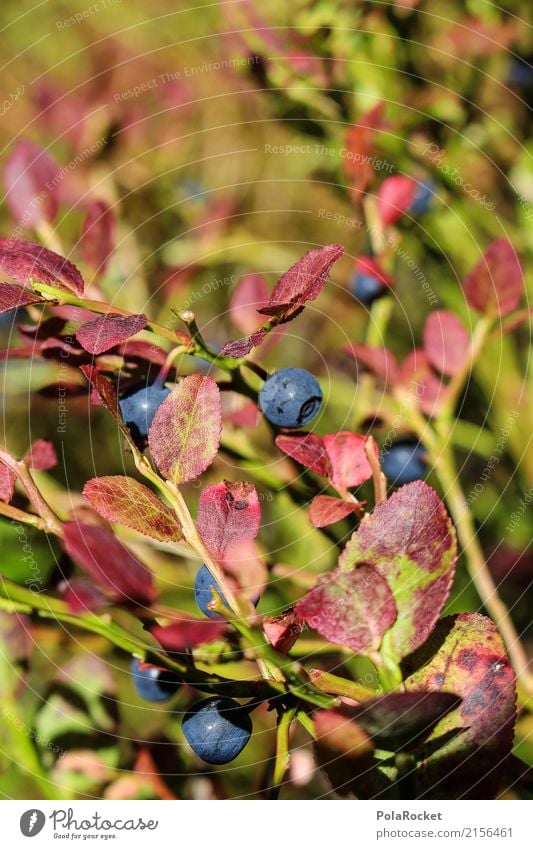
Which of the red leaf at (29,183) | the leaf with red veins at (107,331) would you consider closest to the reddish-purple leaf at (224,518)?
the leaf with red veins at (107,331)

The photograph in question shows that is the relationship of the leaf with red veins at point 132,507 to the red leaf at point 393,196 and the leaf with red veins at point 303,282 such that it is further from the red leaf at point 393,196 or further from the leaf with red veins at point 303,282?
the red leaf at point 393,196

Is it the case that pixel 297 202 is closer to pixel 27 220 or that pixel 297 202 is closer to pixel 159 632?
pixel 27 220

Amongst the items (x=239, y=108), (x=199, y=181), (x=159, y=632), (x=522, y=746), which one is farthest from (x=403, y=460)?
(x=239, y=108)

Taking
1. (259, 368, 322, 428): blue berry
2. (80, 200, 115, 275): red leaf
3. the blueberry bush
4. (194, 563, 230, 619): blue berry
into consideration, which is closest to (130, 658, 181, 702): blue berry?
the blueberry bush

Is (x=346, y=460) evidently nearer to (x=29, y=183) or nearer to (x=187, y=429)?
(x=187, y=429)

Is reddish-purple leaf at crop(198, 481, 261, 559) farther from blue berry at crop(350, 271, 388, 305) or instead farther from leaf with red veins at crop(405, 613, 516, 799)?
blue berry at crop(350, 271, 388, 305)

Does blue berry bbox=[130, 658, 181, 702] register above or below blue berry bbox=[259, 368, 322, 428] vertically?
below

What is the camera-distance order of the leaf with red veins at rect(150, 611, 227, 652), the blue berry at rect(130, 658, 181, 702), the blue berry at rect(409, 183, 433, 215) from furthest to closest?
the blue berry at rect(409, 183, 433, 215) → the blue berry at rect(130, 658, 181, 702) → the leaf with red veins at rect(150, 611, 227, 652)
